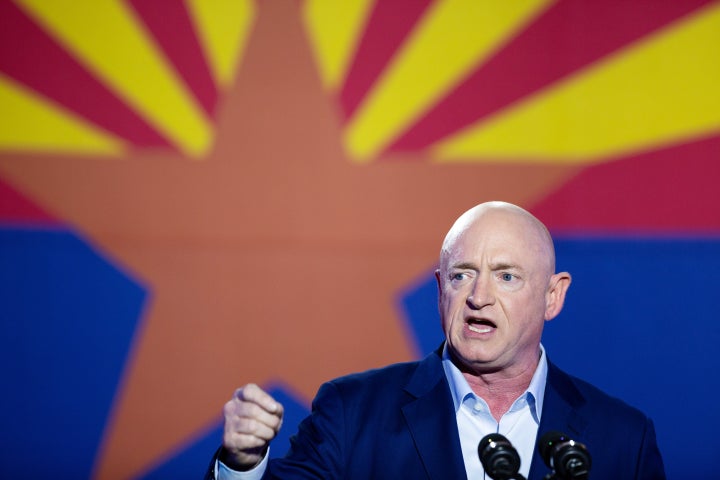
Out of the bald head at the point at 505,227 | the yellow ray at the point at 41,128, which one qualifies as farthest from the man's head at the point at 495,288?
the yellow ray at the point at 41,128

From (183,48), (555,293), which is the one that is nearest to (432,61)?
(183,48)

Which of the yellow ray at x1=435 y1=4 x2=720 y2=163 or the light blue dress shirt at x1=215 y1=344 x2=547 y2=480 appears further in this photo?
the yellow ray at x1=435 y1=4 x2=720 y2=163

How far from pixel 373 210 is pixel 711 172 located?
1.18m

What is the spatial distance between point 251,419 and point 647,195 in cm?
198

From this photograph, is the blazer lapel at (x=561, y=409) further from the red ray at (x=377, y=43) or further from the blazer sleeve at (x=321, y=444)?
the red ray at (x=377, y=43)

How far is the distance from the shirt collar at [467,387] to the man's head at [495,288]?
25 millimetres

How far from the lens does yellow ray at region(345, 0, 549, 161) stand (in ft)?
9.04

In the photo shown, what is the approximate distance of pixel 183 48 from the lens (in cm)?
276

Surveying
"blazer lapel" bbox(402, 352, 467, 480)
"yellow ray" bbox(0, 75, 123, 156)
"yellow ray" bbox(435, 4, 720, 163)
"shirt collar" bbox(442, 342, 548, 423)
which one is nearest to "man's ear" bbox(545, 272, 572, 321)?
"shirt collar" bbox(442, 342, 548, 423)

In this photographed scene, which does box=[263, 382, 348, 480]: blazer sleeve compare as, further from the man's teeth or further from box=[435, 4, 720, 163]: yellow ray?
box=[435, 4, 720, 163]: yellow ray

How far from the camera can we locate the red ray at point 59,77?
2.75 meters

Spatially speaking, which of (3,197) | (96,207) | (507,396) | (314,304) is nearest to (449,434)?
(507,396)

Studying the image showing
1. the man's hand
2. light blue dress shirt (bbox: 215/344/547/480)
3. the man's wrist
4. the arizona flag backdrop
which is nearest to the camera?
the man's hand

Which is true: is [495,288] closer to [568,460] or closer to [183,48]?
[568,460]
